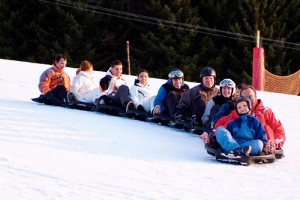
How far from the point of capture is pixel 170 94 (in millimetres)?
8344

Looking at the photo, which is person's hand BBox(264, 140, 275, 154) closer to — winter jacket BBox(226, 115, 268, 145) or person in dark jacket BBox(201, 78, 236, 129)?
winter jacket BBox(226, 115, 268, 145)

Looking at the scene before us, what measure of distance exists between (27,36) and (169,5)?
6.80m

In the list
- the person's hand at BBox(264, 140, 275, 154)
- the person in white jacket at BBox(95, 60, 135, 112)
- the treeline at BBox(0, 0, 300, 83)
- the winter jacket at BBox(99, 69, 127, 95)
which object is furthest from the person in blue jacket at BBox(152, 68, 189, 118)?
the treeline at BBox(0, 0, 300, 83)

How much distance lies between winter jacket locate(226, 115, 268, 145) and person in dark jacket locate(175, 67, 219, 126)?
153 centimetres

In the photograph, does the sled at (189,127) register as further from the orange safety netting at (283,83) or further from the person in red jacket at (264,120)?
the orange safety netting at (283,83)

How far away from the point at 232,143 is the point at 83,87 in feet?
13.8

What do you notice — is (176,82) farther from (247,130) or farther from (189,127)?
(247,130)

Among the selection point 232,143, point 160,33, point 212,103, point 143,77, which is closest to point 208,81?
point 212,103

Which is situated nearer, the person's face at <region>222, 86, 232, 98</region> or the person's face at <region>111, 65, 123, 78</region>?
the person's face at <region>222, 86, 232, 98</region>

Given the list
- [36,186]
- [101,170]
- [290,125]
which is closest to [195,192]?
[101,170]

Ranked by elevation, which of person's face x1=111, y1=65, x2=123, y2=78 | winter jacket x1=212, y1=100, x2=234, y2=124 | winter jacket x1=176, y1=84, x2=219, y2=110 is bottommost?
winter jacket x1=212, y1=100, x2=234, y2=124

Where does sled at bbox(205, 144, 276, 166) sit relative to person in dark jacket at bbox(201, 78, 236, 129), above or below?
below

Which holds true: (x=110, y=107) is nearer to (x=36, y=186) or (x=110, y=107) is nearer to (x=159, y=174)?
(x=159, y=174)

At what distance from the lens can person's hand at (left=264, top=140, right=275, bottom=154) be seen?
20.4 feet
